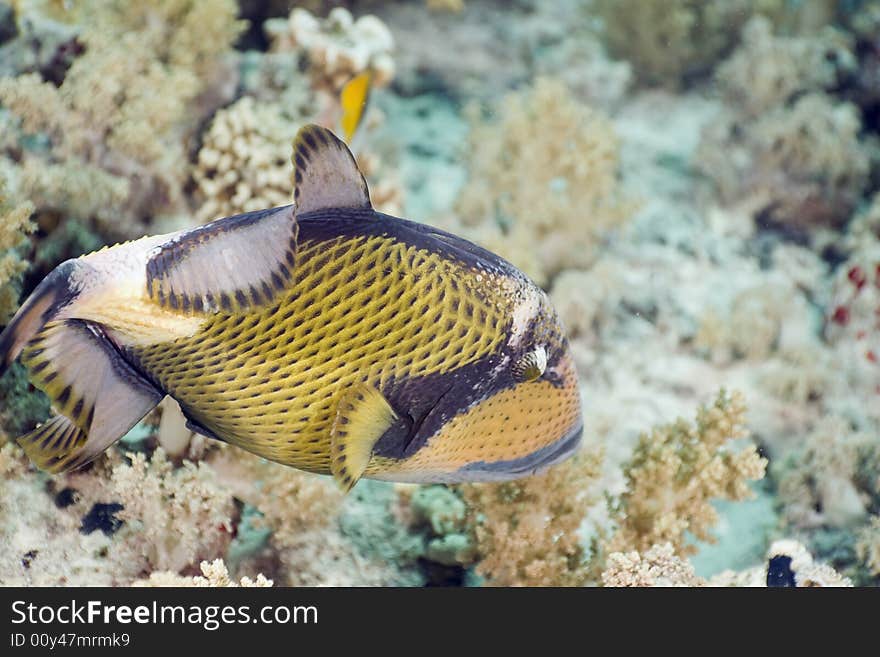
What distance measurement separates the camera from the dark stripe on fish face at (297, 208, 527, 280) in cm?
164

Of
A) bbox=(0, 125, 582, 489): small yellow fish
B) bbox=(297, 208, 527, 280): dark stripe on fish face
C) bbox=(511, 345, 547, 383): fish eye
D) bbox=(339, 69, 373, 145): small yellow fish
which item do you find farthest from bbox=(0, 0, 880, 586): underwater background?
bbox=(297, 208, 527, 280): dark stripe on fish face

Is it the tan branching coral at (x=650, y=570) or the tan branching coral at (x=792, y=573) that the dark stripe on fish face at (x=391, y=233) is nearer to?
the tan branching coral at (x=650, y=570)

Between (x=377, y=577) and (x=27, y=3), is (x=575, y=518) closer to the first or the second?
(x=377, y=577)

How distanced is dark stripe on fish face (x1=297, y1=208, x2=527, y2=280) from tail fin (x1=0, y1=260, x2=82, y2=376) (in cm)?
43

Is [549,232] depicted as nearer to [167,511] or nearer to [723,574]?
[723,574]

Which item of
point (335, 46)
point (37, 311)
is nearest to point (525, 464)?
point (37, 311)

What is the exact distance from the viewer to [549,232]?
410 cm

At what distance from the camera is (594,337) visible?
3.74 metres

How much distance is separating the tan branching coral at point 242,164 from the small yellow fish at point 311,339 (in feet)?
6.40

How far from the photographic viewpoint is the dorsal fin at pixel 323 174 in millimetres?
Answer: 1600

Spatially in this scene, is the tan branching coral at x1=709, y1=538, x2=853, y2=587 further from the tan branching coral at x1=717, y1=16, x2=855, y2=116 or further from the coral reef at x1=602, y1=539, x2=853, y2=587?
the tan branching coral at x1=717, y1=16, x2=855, y2=116

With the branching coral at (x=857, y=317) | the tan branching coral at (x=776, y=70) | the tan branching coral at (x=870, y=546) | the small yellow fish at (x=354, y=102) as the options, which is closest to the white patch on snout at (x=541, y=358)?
the tan branching coral at (x=870, y=546)

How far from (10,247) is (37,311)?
3.85ft

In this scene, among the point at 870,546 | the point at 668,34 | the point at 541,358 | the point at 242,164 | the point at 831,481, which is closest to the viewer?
the point at 541,358
